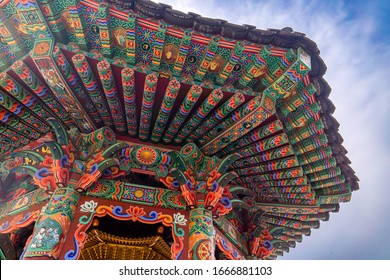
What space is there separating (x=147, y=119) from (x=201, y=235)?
73.2 inches

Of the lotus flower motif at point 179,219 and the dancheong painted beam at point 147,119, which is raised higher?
the dancheong painted beam at point 147,119

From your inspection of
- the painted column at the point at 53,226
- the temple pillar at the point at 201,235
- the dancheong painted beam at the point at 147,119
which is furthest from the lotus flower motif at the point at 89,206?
the temple pillar at the point at 201,235

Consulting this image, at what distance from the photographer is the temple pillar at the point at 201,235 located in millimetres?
4207

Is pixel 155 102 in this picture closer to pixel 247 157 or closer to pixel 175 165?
pixel 175 165

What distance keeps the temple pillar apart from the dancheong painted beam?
0.02 meters

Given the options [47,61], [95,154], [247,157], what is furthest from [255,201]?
[47,61]

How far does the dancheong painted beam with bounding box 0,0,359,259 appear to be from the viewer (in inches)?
154

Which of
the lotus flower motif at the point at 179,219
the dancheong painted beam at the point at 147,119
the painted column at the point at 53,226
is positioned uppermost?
the dancheong painted beam at the point at 147,119

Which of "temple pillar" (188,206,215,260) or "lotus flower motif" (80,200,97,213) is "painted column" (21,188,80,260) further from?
"temple pillar" (188,206,215,260)

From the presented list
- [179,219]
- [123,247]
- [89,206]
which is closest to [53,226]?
[89,206]

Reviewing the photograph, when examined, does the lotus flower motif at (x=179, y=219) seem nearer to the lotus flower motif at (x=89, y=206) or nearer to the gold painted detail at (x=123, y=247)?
the lotus flower motif at (x=89, y=206)

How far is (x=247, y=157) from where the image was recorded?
5.48 m

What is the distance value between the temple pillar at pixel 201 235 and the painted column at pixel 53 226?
5.46 ft

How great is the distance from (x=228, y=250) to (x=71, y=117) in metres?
3.27
